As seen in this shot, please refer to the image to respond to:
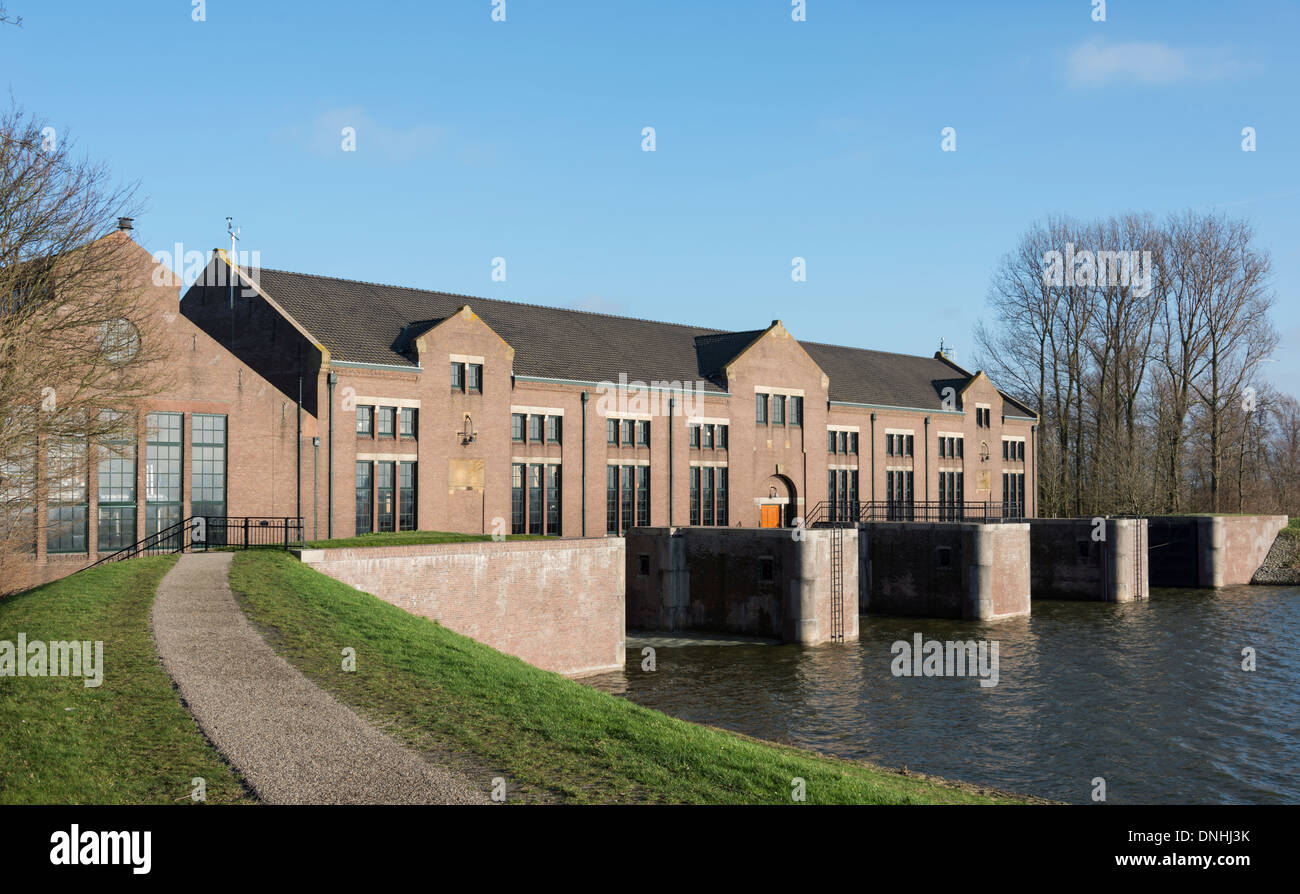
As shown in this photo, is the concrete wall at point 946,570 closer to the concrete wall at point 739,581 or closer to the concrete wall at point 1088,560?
the concrete wall at point 1088,560

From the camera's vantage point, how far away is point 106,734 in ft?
36.9

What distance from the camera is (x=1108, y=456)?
67375 mm

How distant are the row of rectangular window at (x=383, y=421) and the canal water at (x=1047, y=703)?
11.7 m

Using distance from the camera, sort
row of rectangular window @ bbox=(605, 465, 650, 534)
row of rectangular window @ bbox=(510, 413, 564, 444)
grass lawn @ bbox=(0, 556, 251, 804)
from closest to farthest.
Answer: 1. grass lawn @ bbox=(0, 556, 251, 804)
2. row of rectangular window @ bbox=(510, 413, 564, 444)
3. row of rectangular window @ bbox=(605, 465, 650, 534)

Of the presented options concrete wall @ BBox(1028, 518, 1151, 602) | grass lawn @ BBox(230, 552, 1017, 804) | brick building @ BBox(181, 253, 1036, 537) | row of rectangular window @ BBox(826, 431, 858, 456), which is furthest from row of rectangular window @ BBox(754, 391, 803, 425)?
grass lawn @ BBox(230, 552, 1017, 804)

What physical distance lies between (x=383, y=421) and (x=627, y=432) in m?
12.2

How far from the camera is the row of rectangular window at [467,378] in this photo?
3888cm

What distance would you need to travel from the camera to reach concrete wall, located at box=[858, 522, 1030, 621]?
4456 centimetres

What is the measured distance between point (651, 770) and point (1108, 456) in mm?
64259

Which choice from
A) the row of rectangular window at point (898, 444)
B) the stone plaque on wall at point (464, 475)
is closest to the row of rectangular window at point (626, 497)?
the stone plaque on wall at point (464, 475)

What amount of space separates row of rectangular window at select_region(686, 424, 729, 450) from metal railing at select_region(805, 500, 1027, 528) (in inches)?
261

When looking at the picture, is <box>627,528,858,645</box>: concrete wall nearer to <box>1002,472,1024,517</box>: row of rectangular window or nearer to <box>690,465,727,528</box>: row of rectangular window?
<box>690,465,727,528</box>: row of rectangular window
